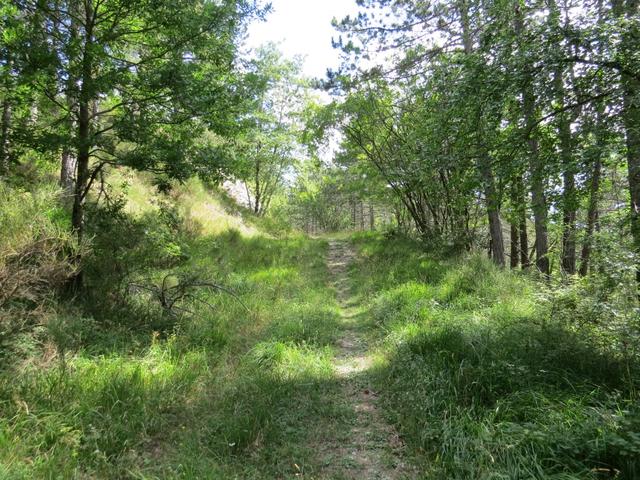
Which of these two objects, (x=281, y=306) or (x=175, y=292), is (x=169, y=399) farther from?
(x=281, y=306)

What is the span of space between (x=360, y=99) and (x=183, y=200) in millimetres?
7727

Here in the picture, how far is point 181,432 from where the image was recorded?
3537 mm

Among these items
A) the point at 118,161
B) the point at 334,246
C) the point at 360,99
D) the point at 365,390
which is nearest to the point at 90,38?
the point at 118,161

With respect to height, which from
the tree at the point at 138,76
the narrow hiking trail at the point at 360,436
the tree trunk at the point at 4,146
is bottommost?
the narrow hiking trail at the point at 360,436

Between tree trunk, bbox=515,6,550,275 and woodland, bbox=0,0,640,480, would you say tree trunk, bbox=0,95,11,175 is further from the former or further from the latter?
tree trunk, bbox=515,6,550,275

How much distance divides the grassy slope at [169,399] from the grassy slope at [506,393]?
42.2 inches

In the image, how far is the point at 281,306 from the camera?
765 centimetres

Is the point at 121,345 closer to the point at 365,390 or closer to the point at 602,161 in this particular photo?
the point at 365,390

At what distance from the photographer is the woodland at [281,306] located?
126 inches

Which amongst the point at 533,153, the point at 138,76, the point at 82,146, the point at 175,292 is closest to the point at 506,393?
the point at 533,153

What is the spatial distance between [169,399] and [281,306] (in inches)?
151

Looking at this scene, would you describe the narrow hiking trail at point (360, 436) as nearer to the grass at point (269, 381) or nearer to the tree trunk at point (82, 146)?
the grass at point (269, 381)

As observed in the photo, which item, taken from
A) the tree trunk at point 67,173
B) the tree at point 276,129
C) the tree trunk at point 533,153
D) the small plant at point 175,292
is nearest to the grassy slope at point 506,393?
the tree trunk at point 533,153

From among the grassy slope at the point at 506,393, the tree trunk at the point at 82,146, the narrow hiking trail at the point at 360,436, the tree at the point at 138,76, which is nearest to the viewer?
the grassy slope at the point at 506,393
